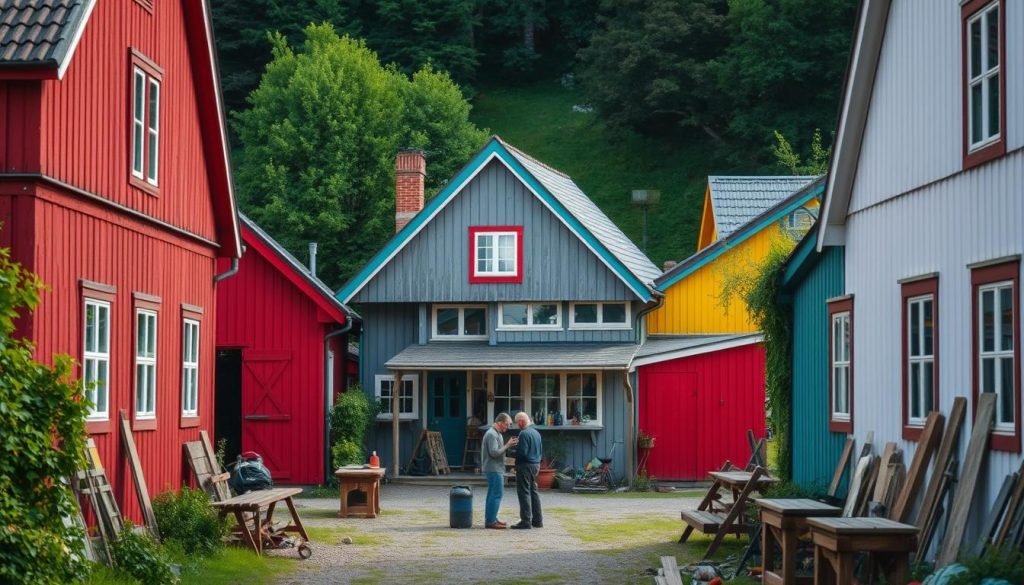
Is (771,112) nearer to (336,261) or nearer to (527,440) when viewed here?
(336,261)

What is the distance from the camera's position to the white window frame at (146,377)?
16.1m

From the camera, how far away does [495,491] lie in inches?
814

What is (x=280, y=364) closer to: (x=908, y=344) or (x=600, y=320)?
(x=600, y=320)

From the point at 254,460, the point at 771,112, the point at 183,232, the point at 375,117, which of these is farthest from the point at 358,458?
the point at 771,112

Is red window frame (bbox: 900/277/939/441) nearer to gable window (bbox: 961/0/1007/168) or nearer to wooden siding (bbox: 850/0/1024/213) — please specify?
wooden siding (bbox: 850/0/1024/213)

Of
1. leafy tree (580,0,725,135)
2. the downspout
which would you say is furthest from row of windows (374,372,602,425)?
leafy tree (580,0,725,135)

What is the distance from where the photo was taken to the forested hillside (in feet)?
152

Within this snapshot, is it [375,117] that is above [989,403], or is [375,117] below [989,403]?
above

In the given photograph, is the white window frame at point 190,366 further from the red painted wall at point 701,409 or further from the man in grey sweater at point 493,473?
the red painted wall at point 701,409

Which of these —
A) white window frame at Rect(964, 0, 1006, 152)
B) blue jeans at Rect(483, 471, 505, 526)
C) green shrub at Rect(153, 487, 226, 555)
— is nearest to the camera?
white window frame at Rect(964, 0, 1006, 152)

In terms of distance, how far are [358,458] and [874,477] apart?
14.8m

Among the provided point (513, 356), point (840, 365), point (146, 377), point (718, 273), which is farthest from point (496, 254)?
point (146, 377)

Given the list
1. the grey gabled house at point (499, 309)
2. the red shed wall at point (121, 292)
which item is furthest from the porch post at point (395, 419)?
the red shed wall at point (121, 292)

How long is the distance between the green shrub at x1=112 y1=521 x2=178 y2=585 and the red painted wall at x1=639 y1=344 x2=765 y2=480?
17063 mm
